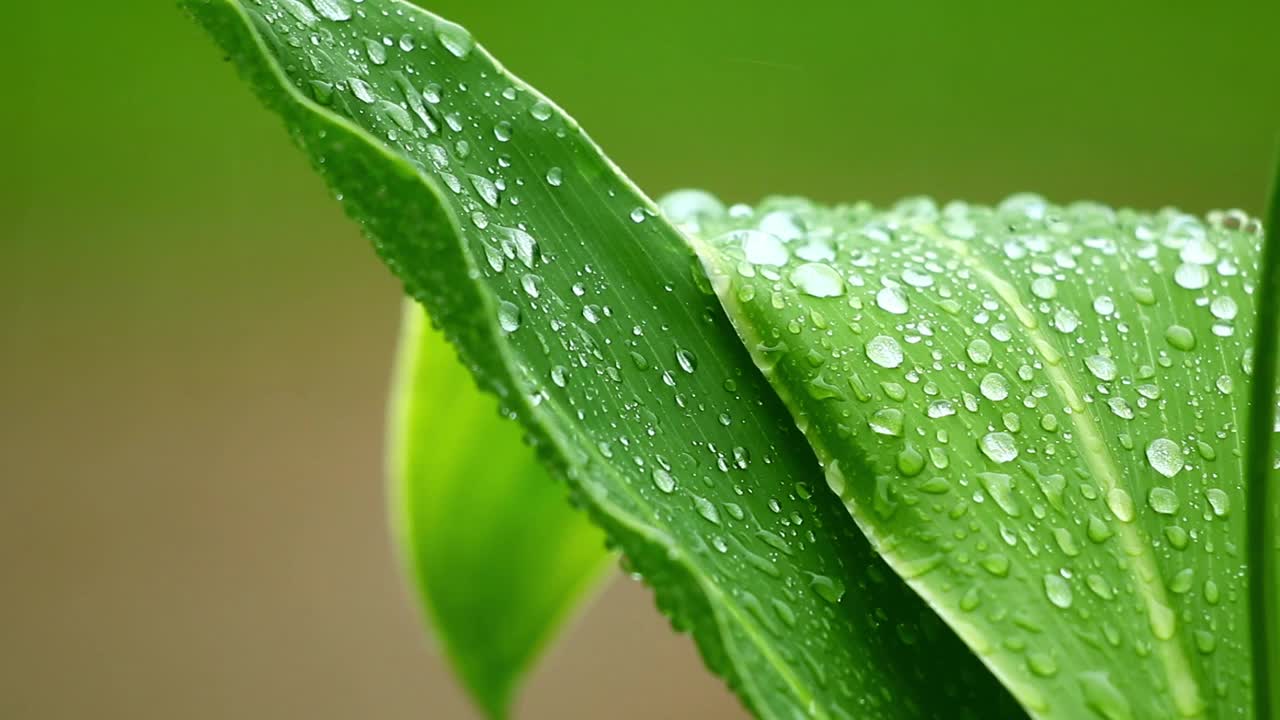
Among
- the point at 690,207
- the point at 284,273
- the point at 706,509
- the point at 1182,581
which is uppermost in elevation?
the point at 284,273

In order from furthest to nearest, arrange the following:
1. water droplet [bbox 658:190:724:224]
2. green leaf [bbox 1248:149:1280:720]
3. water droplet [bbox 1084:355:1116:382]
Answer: water droplet [bbox 658:190:724:224]
water droplet [bbox 1084:355:1116:382]
green leaf [bbox 1248:149:1280:720]

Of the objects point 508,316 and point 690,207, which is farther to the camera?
point 690,207

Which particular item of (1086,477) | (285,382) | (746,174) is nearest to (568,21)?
(746,174)

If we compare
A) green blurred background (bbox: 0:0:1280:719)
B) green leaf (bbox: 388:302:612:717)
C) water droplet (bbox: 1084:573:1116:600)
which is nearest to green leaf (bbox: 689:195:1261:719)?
water droplet (bbox: 1084:573:1116:600)

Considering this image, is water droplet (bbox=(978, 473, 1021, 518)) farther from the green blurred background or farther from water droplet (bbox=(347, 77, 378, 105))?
the green blurred background

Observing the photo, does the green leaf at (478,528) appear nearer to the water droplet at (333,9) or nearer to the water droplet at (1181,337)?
the water droplet at (333,9)

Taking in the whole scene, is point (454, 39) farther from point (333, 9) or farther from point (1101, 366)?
point (1101, 366)

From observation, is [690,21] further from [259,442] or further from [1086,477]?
[1086,477]

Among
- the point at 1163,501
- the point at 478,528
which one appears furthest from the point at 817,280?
the point at 478,528
